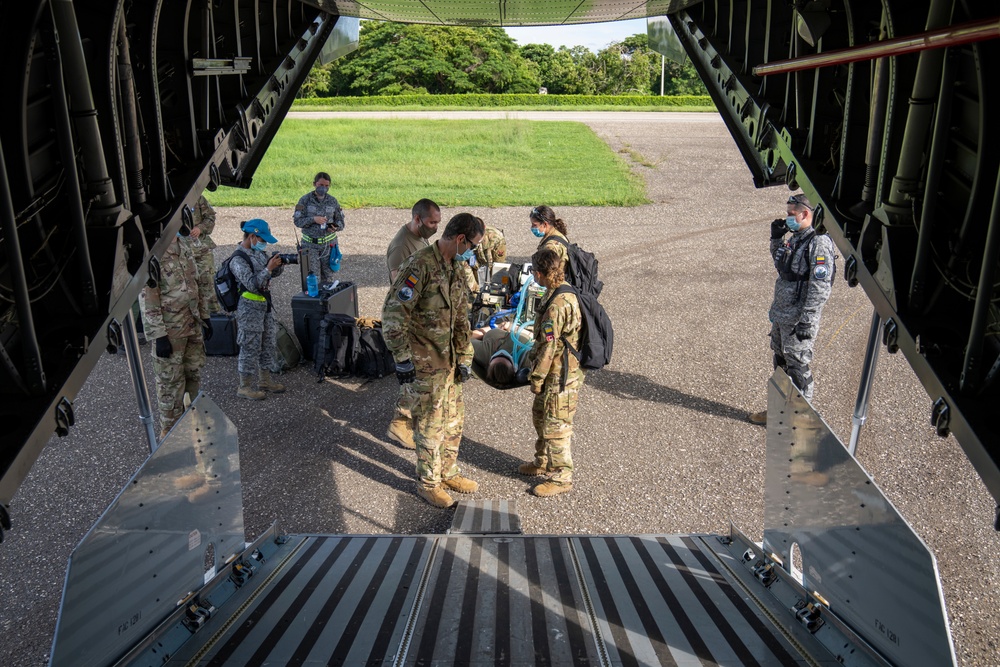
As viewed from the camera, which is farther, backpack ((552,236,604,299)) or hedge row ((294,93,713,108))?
hedge row ((294,93,713,108))

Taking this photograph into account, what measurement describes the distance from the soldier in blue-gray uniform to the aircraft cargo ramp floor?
262 cm

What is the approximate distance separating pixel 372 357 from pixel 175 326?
214cm

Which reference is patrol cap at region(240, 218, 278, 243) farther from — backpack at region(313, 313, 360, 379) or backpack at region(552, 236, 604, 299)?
backpack at region(552, 236, 604, 299)

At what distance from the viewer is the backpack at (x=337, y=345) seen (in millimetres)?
7449

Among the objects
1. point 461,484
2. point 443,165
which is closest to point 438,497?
point 461,484

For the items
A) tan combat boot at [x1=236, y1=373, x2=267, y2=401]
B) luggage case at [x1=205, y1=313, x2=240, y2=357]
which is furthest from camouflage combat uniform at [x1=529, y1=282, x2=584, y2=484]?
luggage case at [x1=205, y1=313, x2=240, y2=357]

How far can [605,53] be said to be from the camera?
160 feet

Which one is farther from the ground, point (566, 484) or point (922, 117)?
point (922, 117)

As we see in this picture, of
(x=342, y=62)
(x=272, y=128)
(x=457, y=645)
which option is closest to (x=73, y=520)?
(x=272, y=128)

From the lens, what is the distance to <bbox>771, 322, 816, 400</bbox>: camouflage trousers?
625 cm

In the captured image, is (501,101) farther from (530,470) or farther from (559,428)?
(559,428)

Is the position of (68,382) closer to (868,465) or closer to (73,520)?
(73,520)

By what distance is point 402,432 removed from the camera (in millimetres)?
6332

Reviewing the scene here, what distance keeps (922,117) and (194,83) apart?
3.38 meters
